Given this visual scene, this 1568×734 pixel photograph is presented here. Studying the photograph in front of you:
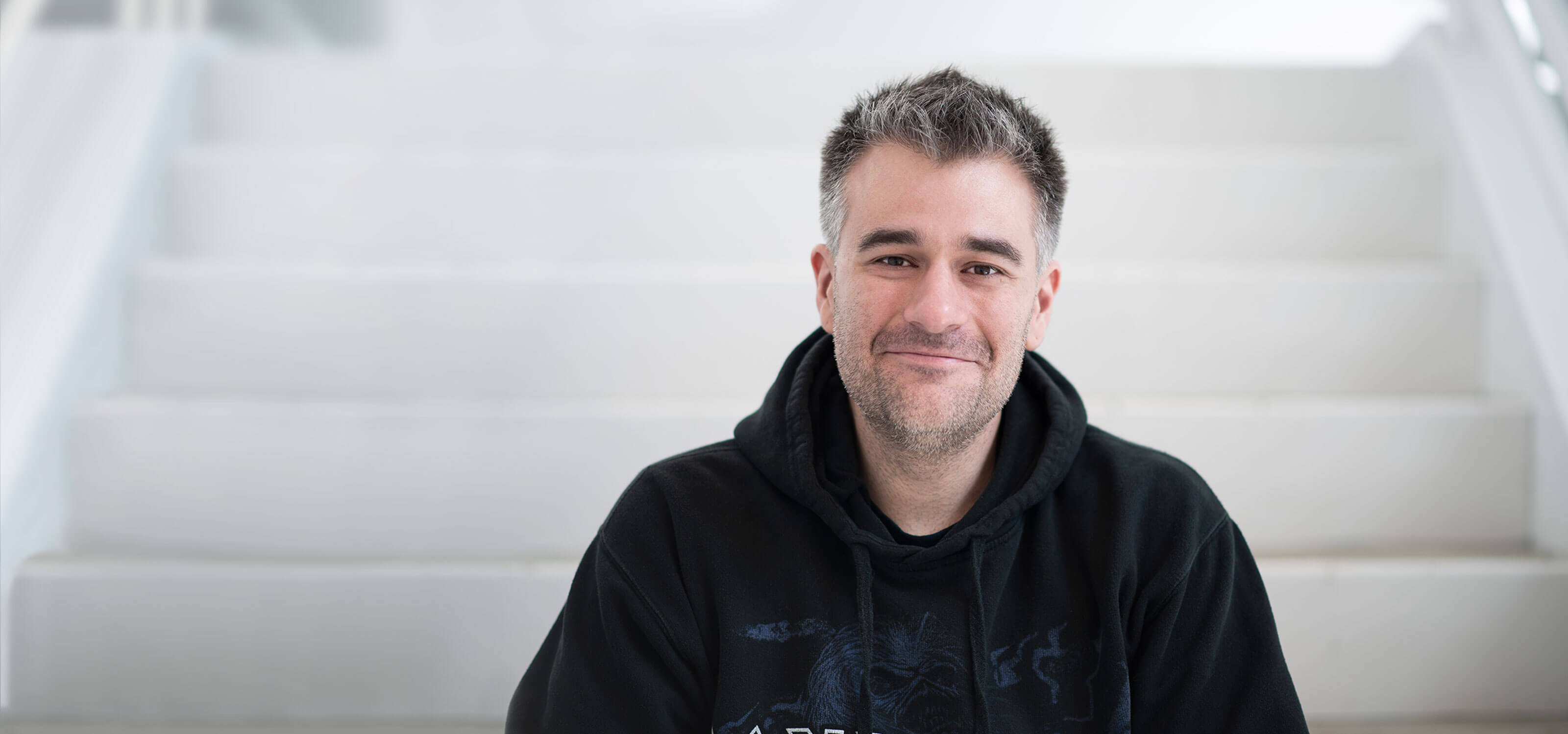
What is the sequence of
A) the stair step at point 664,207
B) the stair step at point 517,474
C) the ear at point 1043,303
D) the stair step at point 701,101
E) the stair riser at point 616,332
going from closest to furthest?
the ear at point 1043,303, the stair step at point 517,474, the stair riser at point 616,332, the stair step at point 664,207, the stair step at point 701,101

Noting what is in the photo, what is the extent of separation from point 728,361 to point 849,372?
26.1 inches

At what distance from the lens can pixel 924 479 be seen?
1.01m

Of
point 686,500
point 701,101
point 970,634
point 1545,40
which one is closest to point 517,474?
point 686,500

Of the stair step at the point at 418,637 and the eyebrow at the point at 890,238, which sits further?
the stair step at the point at 418,637

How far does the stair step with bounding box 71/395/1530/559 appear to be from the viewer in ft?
4.72

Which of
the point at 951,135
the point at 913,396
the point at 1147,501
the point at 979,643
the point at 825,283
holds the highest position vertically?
the point at 951,135

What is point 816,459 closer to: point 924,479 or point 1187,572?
point 924,479

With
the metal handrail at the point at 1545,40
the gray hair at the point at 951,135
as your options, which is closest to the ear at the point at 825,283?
the gray hair at the point at 951,135

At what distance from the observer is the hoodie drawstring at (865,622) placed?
93 centimetres

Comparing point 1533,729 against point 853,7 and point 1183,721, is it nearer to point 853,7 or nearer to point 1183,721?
point 1183,721

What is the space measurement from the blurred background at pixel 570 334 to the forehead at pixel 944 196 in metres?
0.61

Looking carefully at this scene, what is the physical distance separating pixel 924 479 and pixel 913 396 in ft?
0.43

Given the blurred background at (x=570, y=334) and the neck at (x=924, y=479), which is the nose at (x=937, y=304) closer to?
the neck at (x=924, y=479)

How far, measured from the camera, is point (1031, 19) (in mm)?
3598
